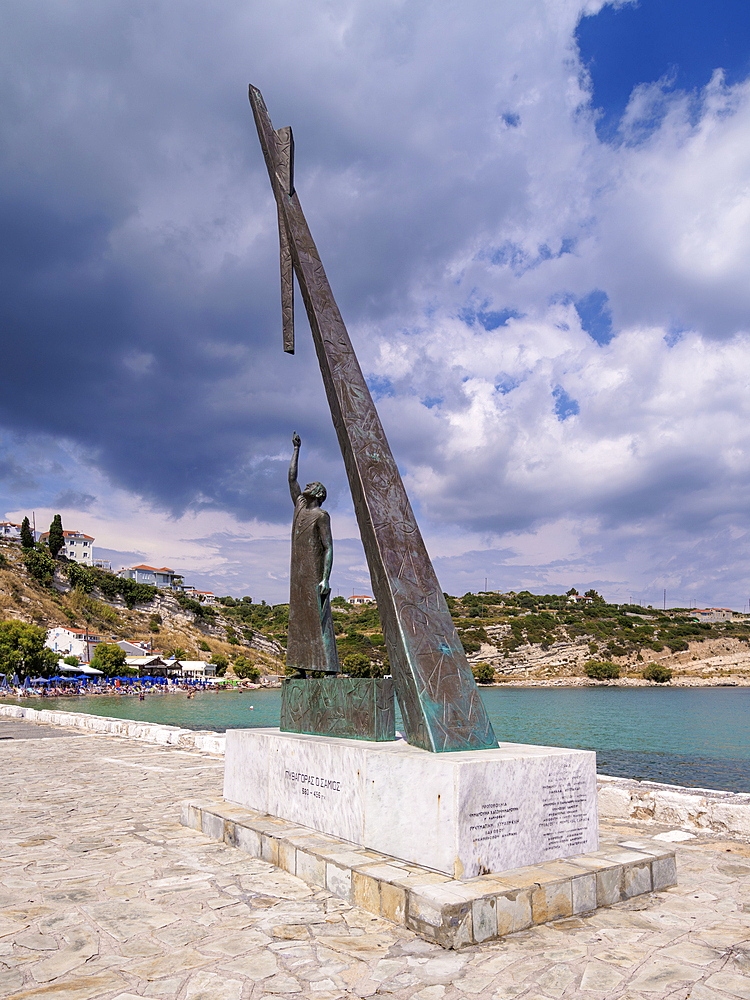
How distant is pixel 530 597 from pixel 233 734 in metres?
115

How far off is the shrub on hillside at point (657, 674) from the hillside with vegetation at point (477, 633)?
0.42 ft

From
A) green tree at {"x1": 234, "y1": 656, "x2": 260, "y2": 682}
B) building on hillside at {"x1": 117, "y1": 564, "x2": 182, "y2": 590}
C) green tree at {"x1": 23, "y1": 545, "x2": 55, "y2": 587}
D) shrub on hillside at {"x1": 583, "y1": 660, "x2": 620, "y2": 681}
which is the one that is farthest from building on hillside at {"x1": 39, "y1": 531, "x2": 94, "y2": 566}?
shrub on hillside at {"x1": 583, "y1": 660, "x2": 620, "y2": 681}

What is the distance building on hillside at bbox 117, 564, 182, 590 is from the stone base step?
426ft

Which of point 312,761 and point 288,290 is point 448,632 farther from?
point 288,290

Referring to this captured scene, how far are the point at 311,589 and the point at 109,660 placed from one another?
5769 centimetres

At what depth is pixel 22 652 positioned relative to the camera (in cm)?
4916

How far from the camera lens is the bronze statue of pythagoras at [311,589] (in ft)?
21.1

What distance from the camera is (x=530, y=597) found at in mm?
117312

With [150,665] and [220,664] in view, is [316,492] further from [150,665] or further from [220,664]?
[220,664]

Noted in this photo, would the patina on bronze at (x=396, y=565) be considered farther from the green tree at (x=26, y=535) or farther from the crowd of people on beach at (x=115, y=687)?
the green tree at (x=26, y=535)

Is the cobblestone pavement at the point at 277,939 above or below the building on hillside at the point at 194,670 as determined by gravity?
above

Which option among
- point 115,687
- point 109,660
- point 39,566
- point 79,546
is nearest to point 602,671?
point 115,687

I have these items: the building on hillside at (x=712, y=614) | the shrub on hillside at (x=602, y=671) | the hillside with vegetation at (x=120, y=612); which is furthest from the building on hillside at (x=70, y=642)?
the building on hillside at (x=712, y=614)

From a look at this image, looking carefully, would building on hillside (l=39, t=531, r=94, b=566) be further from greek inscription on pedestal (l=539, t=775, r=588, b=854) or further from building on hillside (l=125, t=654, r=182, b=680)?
greek inscription on pedestal (l=539, t=775, r=588, b=854)
